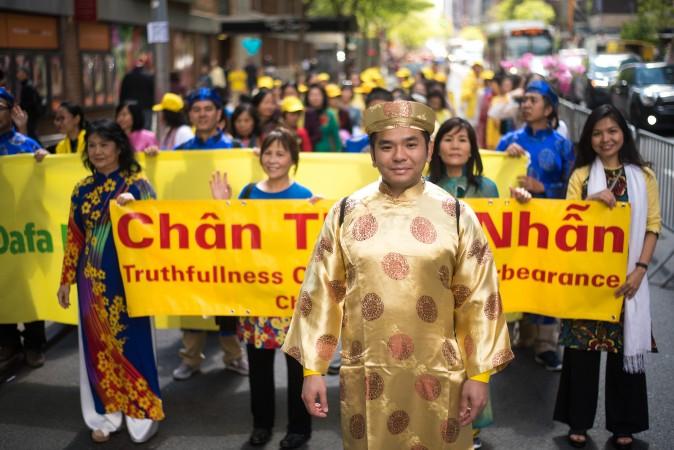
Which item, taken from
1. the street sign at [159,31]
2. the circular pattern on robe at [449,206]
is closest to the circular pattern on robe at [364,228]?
the circular pattern on robe at [449,206]

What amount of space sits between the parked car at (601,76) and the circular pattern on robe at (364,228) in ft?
75.7

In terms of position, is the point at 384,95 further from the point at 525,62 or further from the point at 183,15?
the point at 183,15

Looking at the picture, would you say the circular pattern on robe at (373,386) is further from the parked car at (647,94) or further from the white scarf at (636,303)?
the parked car at (647,94)

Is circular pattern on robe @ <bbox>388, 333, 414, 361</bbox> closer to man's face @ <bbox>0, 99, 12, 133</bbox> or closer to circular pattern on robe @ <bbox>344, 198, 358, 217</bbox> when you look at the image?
circular pattern on robe @ <bbox>344, 198, 358, 217</bbox>

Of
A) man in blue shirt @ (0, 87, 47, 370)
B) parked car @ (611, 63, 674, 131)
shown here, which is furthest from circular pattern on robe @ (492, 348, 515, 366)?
parked car @ (611, 63, 674, 131)

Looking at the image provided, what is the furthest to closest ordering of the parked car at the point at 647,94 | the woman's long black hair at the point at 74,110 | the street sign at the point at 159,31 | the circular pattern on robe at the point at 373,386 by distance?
the parked car at the point at 647,94, the street sign at the point at 159,31, the woman's long black hair at the point at 74,110, the circular pattern on robe at the point at 373,386

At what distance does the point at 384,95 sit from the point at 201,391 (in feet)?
12.1

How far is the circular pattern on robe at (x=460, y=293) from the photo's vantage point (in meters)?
3.02

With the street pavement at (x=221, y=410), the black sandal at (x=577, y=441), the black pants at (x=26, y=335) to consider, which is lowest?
the street pavement at (x=221, y=410)

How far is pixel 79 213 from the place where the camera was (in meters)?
4.74

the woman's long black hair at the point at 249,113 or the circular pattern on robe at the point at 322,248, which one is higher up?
the woman's long black hair at the point at 249,113

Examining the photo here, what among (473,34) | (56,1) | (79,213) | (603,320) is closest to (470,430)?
(603,320)

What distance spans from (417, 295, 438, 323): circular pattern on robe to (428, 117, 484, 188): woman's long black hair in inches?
72.1

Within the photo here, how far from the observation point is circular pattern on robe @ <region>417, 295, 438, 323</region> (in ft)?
9.73
